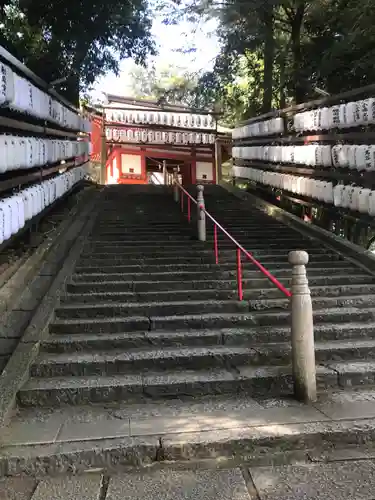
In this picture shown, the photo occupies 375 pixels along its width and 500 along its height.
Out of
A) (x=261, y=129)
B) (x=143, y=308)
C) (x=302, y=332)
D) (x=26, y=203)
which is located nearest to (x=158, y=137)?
(x=261, y=129)

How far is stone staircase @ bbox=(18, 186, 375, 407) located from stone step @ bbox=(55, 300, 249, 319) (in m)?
0.01

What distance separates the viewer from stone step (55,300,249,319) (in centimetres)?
635

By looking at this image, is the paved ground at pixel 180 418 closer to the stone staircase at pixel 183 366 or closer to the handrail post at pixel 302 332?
the stone staircase at pixel 183 366

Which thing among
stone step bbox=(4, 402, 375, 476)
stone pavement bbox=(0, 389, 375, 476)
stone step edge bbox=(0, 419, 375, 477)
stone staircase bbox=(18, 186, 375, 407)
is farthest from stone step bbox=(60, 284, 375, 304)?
stone step edge bbox=(0, 419, 375, 477)

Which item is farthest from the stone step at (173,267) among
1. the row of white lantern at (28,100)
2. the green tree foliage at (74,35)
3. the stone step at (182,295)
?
the green tree foliage at (74,35)

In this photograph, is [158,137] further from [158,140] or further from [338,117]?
[338,117]

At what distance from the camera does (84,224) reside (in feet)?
35.4

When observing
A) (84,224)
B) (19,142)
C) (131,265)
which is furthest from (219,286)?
(84,224)

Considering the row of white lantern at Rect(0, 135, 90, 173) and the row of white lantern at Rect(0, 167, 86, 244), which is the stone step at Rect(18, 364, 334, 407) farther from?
the row of white lantern at Rect(0, 135, 90, 173)

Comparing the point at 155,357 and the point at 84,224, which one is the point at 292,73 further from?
the point at 155,357

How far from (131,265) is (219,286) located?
1659mm

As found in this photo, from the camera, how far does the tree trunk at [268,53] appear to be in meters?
14.7

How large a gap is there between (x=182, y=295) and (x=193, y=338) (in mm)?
1297

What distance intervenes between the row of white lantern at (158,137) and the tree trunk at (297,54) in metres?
8.54
